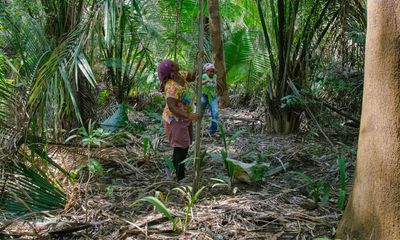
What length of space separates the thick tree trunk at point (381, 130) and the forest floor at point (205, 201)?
61cm

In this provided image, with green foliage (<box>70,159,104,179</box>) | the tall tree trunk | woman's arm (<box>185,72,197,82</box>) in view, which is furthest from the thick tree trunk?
the tall tree trunk

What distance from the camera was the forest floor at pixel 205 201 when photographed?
3.14 metres

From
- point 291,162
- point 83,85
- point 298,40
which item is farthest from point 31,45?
point 298,40

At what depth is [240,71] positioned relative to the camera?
417 inches

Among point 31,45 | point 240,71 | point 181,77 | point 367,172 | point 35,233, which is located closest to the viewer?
point 367,172

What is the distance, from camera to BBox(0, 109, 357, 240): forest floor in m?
3.14

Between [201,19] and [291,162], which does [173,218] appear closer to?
[201,19]

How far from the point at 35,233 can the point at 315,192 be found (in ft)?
6.15

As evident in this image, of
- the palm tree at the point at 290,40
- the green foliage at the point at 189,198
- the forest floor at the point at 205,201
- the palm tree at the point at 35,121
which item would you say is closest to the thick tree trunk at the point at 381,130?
the forest floor at the point at 205,201

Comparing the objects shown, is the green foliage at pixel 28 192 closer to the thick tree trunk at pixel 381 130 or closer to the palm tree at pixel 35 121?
the palm tree at pixel 35 121

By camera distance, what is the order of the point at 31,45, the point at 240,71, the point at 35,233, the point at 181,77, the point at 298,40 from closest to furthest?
the point at 35,233 → the point at 181,77 → the point at 31,45 → the point at 298,40 → the point at 240,71

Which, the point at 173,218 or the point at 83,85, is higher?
the point at 83,85

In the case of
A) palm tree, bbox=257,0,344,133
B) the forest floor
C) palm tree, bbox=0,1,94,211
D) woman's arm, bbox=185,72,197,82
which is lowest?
the forest floor

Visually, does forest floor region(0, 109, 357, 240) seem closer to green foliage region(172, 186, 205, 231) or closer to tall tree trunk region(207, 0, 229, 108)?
green foliage region(172, 186, 205, 231)
